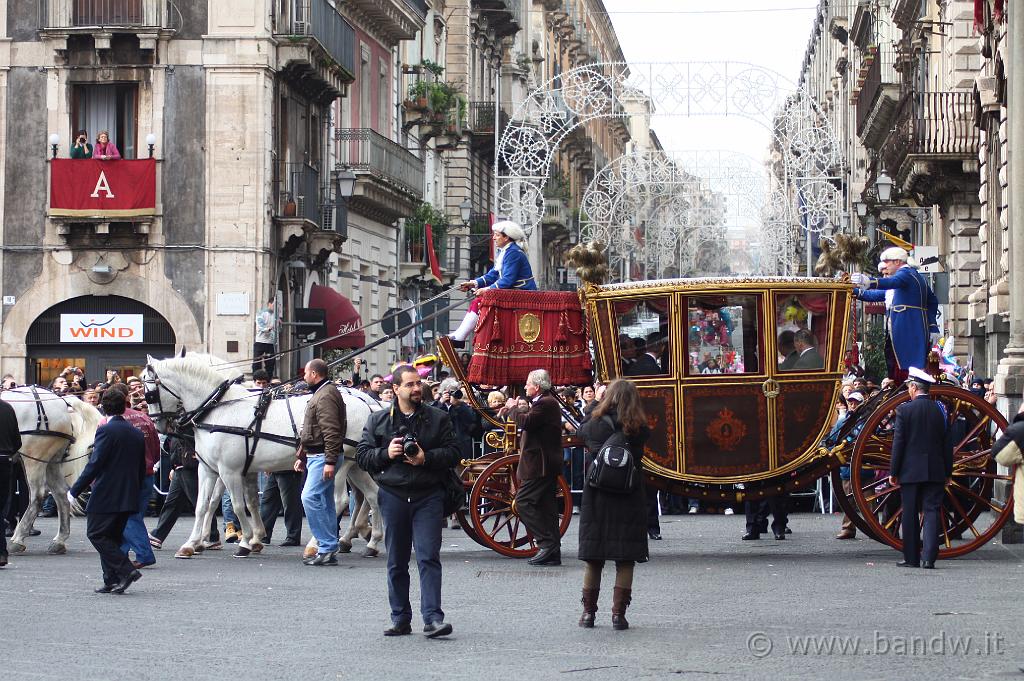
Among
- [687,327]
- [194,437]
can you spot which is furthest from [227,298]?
[687,327]

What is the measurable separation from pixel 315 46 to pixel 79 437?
598 inches

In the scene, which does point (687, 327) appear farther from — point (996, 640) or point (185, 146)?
point (185, 146)

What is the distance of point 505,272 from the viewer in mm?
15336

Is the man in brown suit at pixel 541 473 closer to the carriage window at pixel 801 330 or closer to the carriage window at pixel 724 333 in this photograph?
the carriage window at pixel 724 333

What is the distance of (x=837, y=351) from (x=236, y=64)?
56.9ft

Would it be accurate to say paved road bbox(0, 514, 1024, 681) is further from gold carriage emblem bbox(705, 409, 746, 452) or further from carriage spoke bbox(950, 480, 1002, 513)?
gold carriage emblem bbox(705, 409, 746, 452)

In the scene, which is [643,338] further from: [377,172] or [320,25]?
[377,172]

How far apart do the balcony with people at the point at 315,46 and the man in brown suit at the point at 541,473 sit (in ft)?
55.9

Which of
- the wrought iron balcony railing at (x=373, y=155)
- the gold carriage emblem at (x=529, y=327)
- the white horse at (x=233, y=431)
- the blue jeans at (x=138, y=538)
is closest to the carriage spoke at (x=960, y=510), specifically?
the gold carriage emblem at (x=529, y=327)

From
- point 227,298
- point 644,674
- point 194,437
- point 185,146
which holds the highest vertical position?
point 185,146

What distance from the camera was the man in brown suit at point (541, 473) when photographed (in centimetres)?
1491

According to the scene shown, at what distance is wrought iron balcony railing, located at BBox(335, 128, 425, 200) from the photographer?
36.0 meters

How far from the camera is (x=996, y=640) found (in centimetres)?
1034

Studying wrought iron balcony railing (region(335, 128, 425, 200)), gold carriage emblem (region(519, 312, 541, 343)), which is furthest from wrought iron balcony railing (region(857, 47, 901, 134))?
gold carriage emblem (region(519, 312, 541, 343))
